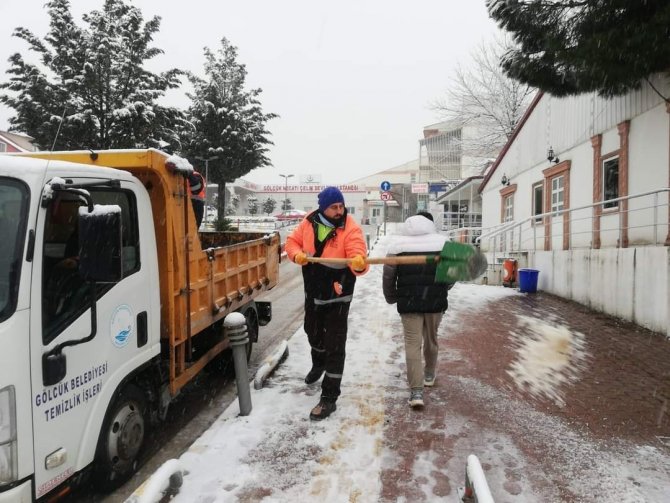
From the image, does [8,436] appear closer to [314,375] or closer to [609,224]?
[314,375]

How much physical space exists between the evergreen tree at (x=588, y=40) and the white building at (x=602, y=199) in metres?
1.90

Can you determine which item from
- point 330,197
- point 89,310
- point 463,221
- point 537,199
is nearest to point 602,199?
point 537,199

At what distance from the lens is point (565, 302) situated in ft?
33.1

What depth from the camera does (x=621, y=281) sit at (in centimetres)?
823

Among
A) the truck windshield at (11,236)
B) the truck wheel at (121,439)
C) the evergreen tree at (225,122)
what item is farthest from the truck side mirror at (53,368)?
the evergreen tree at (225,122)

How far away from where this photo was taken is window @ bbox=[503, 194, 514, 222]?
60.8 feet

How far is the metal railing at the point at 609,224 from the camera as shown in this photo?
866 cm

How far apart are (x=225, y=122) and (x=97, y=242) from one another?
28140 mm

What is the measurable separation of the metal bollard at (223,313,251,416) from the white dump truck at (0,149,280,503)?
12.8 inches

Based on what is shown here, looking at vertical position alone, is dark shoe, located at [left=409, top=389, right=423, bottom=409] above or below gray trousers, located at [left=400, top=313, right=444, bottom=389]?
below

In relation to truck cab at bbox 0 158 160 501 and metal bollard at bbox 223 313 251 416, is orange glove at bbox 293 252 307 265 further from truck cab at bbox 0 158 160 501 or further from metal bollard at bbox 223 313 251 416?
truck cab at bbox 0 158 160 501

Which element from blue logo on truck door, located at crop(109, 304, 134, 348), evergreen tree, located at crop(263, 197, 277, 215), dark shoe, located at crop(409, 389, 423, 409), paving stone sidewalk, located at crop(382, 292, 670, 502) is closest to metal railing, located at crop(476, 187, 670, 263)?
paving stone sidewalk, located at crop(382, 292, 670, 502)

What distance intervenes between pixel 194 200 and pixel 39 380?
2325mm

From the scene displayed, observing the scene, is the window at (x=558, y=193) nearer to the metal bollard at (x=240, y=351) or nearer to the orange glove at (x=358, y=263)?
the orange glove at (x=358, y=263)
